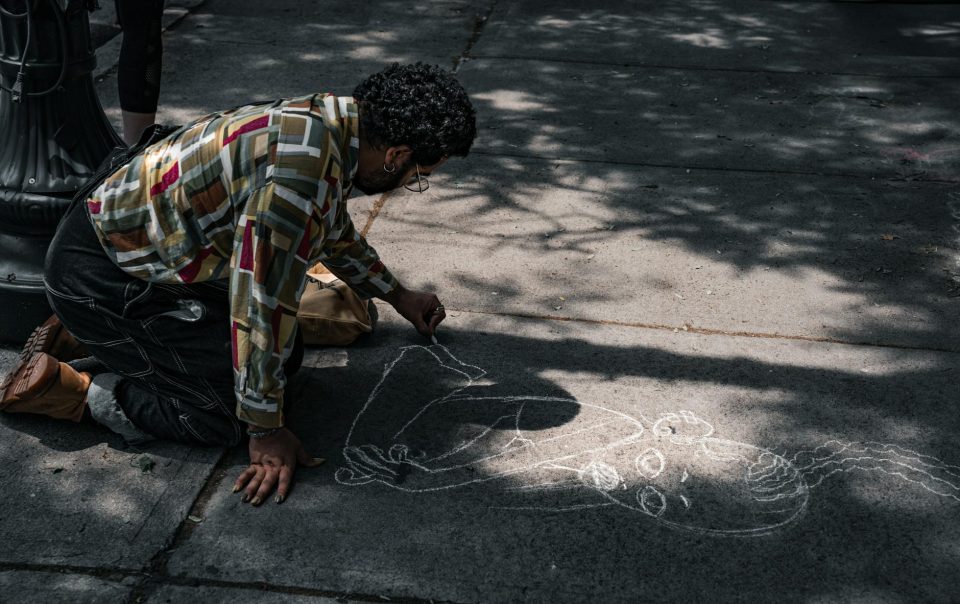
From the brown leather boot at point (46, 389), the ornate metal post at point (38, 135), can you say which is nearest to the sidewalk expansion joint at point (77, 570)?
the brown leather boot at point (46, 389)

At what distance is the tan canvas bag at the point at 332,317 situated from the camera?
342 cm

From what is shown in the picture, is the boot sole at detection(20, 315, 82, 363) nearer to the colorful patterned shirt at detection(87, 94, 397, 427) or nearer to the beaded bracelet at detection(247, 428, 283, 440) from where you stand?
the colorful patterned shirt at detection(87, 94, 397, 427)

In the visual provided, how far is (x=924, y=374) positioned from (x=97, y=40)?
5.06 m

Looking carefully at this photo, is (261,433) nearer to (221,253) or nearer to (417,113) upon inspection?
(221,253)

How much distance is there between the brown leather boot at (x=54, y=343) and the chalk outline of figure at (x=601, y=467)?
912mm

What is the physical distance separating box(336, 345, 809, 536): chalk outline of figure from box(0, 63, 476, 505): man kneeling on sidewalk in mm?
228

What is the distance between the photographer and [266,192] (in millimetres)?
2535

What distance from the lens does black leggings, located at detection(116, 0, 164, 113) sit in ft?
12.5

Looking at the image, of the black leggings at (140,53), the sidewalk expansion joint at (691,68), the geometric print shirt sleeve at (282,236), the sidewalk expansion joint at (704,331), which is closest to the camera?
the geometric print shirt sleeve at (282,236)

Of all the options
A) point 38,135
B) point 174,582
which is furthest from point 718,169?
point 174,582

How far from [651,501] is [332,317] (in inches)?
48.1

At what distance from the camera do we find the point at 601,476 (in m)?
2.89

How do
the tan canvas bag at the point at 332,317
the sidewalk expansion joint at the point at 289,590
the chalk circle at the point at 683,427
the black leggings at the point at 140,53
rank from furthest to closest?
the black leggings at the point at 140,53 → the tan canvas bag at the point at 332,317 → the chalk circle at the point at 683,427 → the sidewalk expansion joint at the point at 289,590

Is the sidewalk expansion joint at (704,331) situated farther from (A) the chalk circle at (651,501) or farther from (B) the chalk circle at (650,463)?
(A) the chalk circle at (651,501)
